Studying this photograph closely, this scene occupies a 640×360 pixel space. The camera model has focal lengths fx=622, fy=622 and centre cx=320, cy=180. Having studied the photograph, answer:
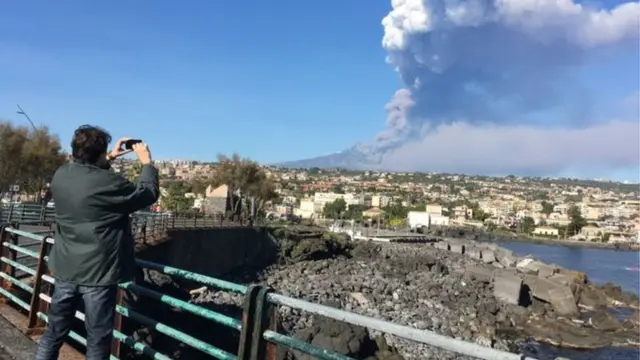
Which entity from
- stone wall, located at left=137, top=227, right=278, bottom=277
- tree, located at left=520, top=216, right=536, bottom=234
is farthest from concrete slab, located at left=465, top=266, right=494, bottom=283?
tree, located at left=520, top=216, right=536, bottom=234

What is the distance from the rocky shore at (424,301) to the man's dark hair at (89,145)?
744 centimetres

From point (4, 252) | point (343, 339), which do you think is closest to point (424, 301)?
point (343, 339)

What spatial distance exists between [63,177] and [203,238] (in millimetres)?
30389

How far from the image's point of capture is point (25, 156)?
45844 millimetres

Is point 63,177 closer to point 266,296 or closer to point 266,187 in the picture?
point 266,296

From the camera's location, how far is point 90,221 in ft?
11.9

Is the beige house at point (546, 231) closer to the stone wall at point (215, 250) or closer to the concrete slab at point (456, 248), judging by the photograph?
the concrete slab at point (456, 248)

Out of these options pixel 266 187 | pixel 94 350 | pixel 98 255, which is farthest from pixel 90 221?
pixel 266 187

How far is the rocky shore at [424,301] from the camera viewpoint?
65.6ft

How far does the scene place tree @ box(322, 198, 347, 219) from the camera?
5846 inches

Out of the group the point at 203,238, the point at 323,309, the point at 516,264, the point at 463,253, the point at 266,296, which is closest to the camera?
the point at 323,309

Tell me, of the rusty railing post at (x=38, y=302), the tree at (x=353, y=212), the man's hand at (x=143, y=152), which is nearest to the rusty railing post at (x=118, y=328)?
the man's hand at (x=143, y=152)

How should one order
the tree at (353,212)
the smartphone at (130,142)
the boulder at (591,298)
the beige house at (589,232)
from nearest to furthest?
the smartphone at (130,142) → the boulder at (591,298) → the tree at (353,212) → the beige house at (589,232)

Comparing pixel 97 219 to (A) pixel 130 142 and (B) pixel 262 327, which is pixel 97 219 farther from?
(B) pixel 262 327
